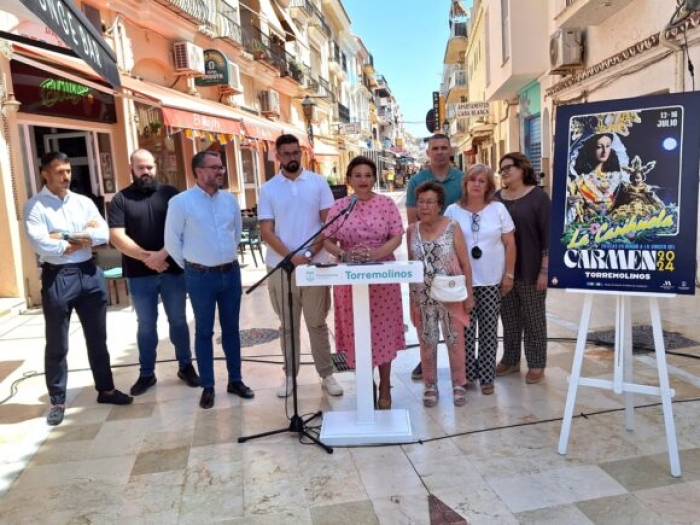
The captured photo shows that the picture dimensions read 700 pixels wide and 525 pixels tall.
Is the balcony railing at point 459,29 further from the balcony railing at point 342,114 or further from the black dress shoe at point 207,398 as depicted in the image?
the black dress shoe at point 207,398

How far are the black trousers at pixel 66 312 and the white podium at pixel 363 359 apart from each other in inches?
67.4

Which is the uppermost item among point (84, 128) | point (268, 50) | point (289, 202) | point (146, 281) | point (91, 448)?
point (268, 50)

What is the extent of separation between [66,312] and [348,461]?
2.18 m

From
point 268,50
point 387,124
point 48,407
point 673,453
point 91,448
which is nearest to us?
point 673,453

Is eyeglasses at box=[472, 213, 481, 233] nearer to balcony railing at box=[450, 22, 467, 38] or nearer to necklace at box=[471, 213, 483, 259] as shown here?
necklace at box=[471, 213, 483, 259]

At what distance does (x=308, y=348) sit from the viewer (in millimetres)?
5406

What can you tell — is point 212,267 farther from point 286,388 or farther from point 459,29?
point 459,29

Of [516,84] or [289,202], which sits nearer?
[289,202]

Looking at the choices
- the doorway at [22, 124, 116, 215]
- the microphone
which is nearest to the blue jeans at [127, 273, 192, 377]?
the microphone

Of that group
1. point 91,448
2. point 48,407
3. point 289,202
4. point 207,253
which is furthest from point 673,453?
point 48,407

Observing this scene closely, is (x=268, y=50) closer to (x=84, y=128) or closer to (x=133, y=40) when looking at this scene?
(x=133, y=40)

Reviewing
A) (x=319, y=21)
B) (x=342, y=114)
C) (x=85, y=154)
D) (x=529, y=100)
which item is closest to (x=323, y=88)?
(x=319, y=21)

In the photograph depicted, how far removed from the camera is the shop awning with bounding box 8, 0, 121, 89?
244 centimetres

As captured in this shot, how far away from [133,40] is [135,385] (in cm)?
804
